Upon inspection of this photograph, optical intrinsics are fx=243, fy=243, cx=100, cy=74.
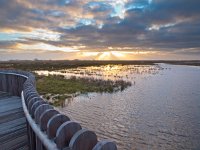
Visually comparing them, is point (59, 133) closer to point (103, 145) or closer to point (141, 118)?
point (103, 145)

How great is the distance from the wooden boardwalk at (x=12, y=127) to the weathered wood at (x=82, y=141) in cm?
277

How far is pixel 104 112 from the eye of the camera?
1867 cm

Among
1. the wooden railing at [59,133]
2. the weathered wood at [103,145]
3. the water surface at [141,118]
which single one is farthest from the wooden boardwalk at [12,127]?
the water surface at [141,118]

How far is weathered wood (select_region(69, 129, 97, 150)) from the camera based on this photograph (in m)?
2.15

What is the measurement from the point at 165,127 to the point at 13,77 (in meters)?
9.44

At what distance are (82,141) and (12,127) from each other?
13.8 feet

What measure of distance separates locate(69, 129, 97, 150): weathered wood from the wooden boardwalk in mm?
2773

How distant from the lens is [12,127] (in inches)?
229

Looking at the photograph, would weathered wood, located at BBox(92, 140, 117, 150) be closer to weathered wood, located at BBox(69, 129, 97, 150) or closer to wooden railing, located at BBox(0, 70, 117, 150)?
wooden railing, located at BBox(0, 70, 117, 150)

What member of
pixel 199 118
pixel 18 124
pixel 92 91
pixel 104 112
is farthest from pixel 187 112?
pixel 18 124

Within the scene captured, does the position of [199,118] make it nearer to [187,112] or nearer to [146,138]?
[187,112]

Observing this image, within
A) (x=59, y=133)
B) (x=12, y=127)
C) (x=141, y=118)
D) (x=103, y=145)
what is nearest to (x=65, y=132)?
(x=59, y=133)

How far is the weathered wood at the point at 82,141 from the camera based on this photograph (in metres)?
2.15

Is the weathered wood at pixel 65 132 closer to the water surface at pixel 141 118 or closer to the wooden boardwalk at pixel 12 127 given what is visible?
the wooden boardwalk at pixel 12 127
